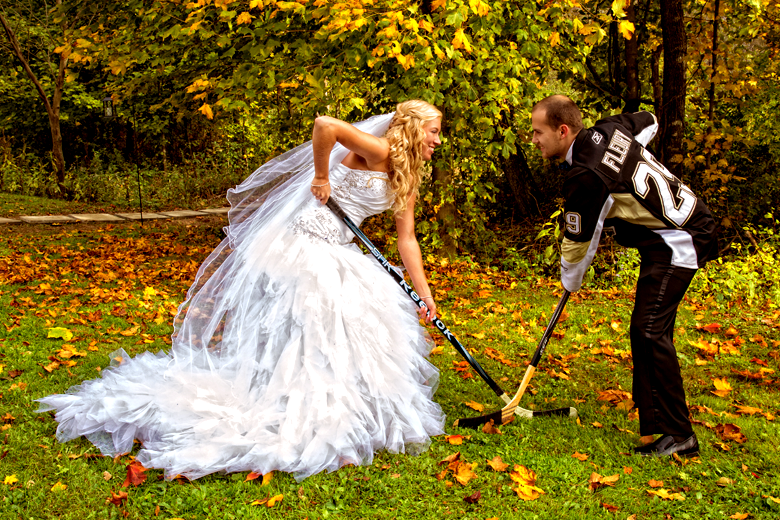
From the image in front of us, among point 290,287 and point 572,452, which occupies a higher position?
point 290,287

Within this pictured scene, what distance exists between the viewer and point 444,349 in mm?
5328

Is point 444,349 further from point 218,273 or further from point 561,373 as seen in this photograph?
point 218,273

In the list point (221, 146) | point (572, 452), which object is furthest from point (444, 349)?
point (221, 146)

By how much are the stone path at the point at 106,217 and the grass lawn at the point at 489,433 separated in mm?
5576

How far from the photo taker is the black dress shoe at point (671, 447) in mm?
3475

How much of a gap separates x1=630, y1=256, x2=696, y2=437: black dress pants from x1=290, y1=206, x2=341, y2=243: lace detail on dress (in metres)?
1.69

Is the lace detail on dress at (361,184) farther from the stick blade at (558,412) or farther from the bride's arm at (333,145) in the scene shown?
the stick blade at (558,412)

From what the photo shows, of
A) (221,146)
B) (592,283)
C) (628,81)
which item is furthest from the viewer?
(221,146)

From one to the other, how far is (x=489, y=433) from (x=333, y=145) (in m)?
1.84

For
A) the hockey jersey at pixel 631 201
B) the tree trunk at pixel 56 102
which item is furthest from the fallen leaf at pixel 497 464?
the tree trunk at pixel 56 102

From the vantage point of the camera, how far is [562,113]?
11.2ft

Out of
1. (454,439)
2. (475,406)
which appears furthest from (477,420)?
(475,406)

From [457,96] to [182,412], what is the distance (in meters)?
4.84

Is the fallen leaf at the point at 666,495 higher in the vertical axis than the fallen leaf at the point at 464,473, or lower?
higher
